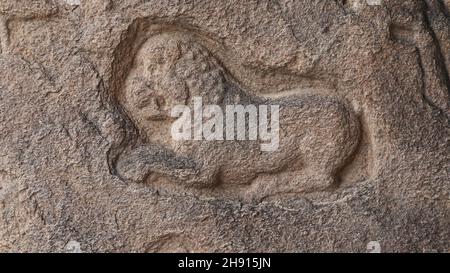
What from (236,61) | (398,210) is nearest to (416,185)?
(398,210)

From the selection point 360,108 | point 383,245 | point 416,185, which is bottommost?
point 383,245

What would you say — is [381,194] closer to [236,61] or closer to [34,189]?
[236,61]

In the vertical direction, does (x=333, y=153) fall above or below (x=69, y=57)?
below

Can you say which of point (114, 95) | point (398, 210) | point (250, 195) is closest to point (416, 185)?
point (398, 210)
